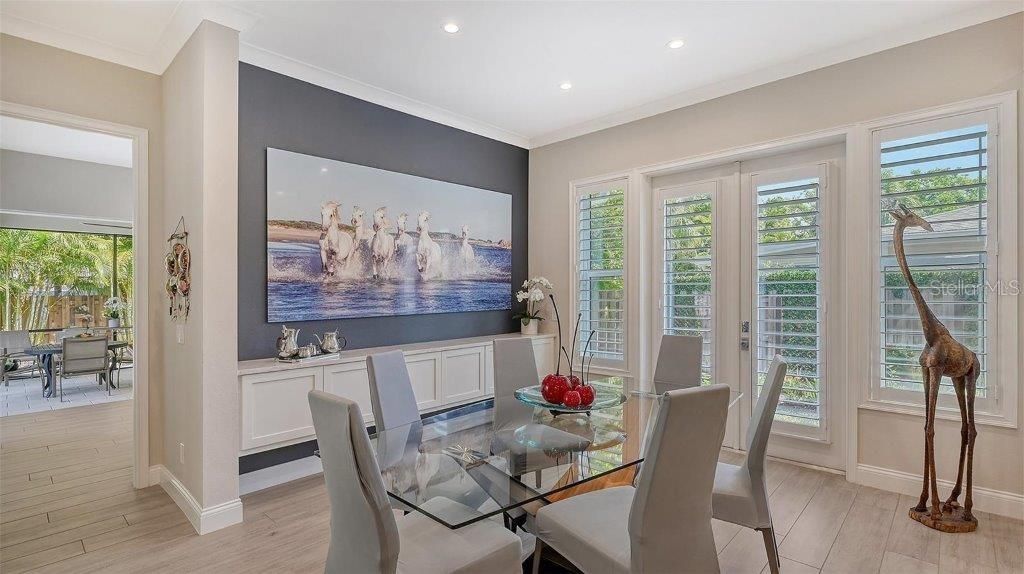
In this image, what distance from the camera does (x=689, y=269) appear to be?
4168mm

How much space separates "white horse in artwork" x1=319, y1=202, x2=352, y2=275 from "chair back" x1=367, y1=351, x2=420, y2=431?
133cm

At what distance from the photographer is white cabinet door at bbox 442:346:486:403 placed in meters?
4.05

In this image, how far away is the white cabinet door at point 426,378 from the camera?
3.82 metres

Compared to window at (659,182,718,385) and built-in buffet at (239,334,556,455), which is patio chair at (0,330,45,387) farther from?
window at (659,182,718,385)

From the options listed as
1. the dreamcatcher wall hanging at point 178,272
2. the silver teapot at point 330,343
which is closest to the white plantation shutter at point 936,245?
the silver teapot at point 330,343

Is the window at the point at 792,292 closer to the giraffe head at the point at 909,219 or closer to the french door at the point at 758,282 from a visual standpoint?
the french door at the point at 758,282

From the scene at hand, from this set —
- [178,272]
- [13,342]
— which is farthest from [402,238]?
[13,342]

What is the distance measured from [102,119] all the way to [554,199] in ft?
11.9

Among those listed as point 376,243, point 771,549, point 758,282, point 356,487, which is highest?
point 376,243

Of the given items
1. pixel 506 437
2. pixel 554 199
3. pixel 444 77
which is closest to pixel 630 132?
pixel 554 199

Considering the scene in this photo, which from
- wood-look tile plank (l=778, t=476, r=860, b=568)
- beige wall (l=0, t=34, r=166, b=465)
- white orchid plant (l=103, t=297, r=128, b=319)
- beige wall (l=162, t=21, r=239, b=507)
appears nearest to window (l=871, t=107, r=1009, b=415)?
wood-look tile plank (l=778, t=476, r=860, b=568)

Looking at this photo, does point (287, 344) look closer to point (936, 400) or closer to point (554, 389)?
point (554, 389)

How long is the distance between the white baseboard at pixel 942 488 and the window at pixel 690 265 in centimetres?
118

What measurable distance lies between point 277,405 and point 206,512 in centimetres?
67
